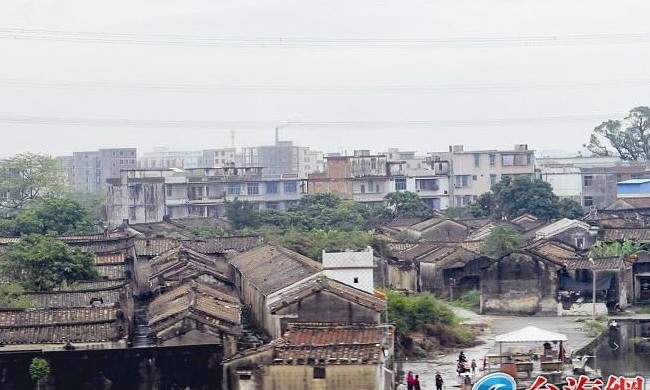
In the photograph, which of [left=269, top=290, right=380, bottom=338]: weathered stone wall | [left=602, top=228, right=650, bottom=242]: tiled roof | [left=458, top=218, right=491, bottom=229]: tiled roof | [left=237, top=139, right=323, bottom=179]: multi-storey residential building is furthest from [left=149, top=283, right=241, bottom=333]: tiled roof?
[left=237, top=139, right=323, bottom=179]: multi-storey residential building

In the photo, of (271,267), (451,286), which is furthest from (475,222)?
(271,267)

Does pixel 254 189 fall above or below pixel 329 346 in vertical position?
above

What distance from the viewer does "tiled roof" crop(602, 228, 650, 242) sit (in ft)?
173

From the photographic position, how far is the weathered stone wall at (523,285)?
44.9 m

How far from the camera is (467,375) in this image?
101 feet

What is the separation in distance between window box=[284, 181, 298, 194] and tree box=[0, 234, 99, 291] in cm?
4383

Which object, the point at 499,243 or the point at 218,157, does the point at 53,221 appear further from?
the point at 218,157

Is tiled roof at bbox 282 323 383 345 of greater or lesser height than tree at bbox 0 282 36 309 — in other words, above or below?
below

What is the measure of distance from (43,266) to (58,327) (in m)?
10.5

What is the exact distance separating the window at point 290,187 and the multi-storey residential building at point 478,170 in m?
9.39

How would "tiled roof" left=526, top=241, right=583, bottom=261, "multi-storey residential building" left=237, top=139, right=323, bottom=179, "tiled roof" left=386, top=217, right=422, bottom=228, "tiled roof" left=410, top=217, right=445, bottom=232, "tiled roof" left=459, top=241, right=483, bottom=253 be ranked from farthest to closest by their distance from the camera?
"multi-storey residential building" left=237, top=139, right=323, bottom=179, "tiled roof" left=386, top=217, right=422, bottom=228, "tiled roof" left=410, top=217, right=445, bottom=232, "tiled roof" left=459, top=241, right=483, bottom=253, "tiled roof" left=526, top=241, right=583, bottom=261

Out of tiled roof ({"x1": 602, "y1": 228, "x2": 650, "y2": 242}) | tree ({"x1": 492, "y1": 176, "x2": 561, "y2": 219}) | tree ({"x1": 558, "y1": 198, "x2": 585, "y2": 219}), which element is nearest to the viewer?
tiled roof ({"x1": 602, "y1": 228, "x2": 650, "y2": 242})

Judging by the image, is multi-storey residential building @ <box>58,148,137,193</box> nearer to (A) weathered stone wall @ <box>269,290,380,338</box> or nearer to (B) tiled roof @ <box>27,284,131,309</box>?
(B) tiled roof @ <box>27,284,131,309</box>

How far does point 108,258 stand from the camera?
146ft
